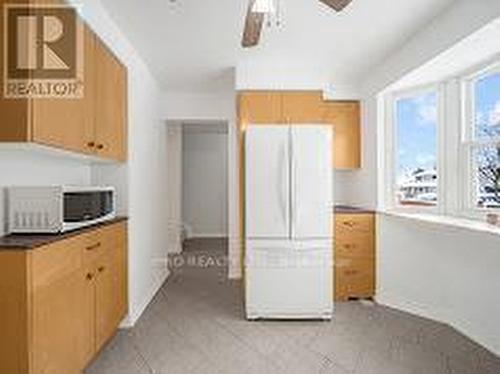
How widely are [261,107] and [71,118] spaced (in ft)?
8.11

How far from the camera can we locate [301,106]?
4.40 meters

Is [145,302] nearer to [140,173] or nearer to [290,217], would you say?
[140,173]

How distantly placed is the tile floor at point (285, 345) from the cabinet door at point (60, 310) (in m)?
0.52

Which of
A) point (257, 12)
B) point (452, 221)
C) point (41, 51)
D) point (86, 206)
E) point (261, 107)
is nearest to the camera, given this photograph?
point (41, 51)

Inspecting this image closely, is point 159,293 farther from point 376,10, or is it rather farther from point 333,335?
point 376,10

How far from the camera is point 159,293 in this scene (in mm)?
4418

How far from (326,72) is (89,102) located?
8.93 feet

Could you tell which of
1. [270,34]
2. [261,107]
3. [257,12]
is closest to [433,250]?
[261,107]

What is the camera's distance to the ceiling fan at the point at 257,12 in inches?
78.5

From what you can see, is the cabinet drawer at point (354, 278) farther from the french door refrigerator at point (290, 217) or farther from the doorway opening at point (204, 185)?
the doorway opening at point (204, 185)

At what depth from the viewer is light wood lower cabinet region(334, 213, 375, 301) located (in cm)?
410

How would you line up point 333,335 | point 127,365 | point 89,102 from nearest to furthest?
point 89,102, point 127,365, point 333,335

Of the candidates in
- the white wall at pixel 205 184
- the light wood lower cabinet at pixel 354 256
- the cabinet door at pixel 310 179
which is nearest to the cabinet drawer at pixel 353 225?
the light wood lower cabinet at pixel 354 256

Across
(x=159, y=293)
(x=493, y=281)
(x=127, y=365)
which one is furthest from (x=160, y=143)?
(x=493, y=281)
